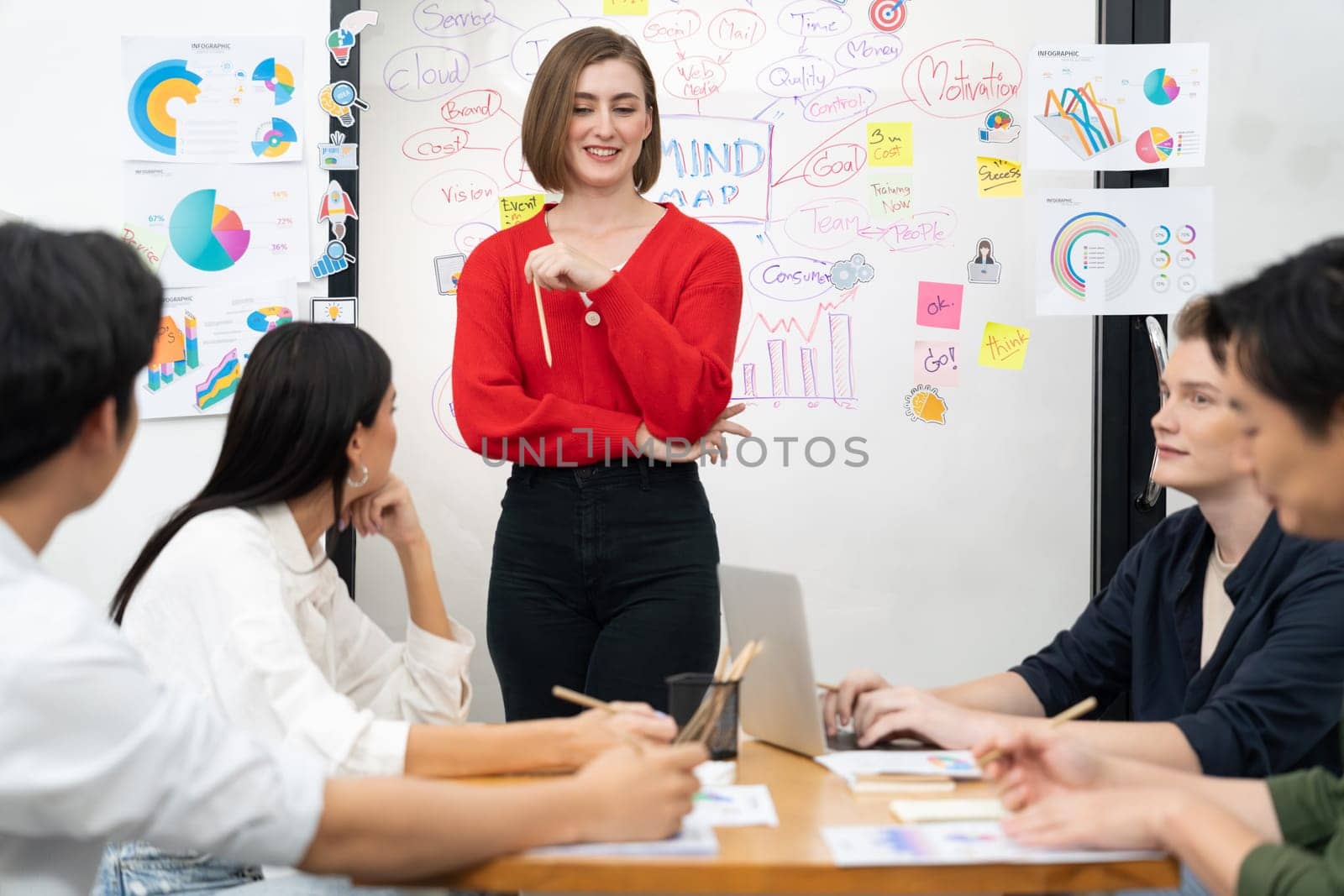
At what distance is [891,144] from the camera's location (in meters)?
3.07

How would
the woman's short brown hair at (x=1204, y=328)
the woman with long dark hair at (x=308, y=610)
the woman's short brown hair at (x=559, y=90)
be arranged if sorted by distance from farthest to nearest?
the woman's short brown hair at (x=559, y=90)
the woman's short brown hair at (x=1204, y=328)
the woman with long dark hair at (x=308, y=610)

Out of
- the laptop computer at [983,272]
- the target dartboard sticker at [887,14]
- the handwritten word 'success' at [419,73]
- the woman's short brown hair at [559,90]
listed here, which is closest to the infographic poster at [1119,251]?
the laptop computer at [983,272]

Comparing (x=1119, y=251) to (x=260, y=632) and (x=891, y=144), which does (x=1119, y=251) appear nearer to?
(x=891, y=144)

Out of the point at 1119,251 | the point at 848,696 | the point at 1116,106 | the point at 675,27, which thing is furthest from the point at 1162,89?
the point at 848,696

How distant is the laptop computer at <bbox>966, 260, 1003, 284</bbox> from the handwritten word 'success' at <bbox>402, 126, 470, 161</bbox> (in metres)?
1.26

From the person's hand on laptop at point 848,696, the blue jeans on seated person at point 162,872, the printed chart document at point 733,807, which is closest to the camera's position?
the printed chart document at point 733,807

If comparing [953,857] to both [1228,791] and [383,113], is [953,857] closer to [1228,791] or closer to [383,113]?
[1228,791]

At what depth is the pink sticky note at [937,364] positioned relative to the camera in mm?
3074

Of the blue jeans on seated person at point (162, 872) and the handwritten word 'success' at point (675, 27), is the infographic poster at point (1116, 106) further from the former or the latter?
the blue jeans on seated person at point (162, 872)

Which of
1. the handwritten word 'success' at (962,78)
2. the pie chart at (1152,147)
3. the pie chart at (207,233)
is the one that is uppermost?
the handwritten word 'success' at (962,78)

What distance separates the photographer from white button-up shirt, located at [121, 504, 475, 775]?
1.39 metres

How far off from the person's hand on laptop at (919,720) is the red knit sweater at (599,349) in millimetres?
704

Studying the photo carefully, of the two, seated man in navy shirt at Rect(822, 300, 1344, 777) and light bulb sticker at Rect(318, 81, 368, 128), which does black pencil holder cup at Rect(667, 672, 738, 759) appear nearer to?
seated man in navy shirt at Rect(822, 300, 1344, 777)

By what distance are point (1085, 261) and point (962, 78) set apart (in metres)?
0.54
